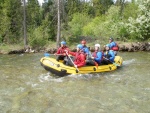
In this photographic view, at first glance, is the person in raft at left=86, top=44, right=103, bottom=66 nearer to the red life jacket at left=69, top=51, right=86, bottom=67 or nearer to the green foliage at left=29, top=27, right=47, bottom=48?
the red life jacket at left=69, top=51, right=86, bottom=67

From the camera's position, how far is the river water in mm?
7840

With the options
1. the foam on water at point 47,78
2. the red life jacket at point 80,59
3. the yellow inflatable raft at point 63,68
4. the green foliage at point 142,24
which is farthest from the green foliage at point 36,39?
the red life jacket at point 80,59

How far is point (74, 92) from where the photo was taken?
9273 millimetres

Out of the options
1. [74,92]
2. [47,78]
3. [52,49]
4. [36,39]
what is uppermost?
[36,39]

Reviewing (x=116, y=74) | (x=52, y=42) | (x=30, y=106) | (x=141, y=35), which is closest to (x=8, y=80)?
Result: (x=30, y=106)

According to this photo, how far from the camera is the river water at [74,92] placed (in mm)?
7840

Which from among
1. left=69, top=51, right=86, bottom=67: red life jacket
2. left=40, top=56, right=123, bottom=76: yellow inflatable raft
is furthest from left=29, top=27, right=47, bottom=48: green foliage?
left=69, top=51, right=86, bottom=67: red life jacket

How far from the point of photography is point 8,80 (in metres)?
10.8

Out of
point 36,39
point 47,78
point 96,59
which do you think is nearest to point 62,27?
point 36,39

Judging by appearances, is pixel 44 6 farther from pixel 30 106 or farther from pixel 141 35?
pixel 30 106

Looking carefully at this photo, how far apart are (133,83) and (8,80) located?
5.38m

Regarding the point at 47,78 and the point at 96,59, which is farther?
the point at 96,59

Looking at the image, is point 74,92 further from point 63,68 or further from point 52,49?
A: point 52,49

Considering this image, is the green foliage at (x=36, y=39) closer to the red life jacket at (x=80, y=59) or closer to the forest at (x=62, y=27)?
the forest at (x=62, y=27)
